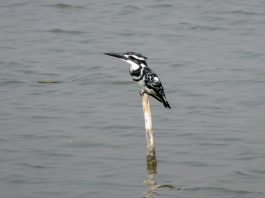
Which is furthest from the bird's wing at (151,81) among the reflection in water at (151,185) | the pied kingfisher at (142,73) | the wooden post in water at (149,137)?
the reflection in water at (151,185)

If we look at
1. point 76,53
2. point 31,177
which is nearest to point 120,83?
point 76,53

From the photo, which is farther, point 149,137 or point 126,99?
point 126,99

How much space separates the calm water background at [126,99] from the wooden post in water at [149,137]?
178 mm

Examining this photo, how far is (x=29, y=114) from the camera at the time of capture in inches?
557

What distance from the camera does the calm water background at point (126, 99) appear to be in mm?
10938

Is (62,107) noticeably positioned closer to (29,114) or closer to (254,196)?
(29,114)

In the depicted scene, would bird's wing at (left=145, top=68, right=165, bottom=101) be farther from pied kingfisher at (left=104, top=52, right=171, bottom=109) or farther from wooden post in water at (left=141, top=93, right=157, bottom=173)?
wooden post in water at (left=141, top=93, right=157, bottom=173)

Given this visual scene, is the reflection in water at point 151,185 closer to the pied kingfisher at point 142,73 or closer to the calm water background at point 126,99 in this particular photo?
the calm water background at point 126,99

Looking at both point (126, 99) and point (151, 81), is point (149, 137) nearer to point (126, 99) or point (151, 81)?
point (151, 81)

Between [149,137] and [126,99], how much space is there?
5.10 m

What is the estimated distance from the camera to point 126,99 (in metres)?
15.4

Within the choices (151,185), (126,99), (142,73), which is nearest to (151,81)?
(142,73)

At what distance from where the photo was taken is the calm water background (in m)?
10.9

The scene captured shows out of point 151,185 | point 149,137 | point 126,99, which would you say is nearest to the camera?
point 149,137
